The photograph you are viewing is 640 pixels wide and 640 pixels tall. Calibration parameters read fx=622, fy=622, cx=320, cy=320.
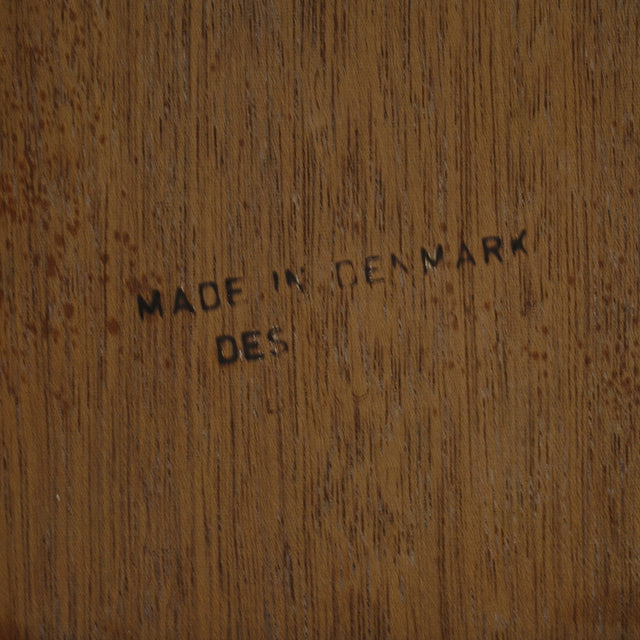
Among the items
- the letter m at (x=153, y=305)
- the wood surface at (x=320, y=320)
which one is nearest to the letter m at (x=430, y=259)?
the wood surface at (x=320, y=320)

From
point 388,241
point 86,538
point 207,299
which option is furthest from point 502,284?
point 86,538

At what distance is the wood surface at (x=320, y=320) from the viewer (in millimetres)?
349

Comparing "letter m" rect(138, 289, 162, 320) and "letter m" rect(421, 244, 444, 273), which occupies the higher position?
"letter m" rect(421, 244, 444, 273)

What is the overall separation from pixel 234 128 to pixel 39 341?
163 mm

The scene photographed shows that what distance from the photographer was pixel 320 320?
1.19ft

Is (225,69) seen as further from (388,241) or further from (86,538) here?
(86,538)

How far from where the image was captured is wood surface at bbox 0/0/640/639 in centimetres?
35

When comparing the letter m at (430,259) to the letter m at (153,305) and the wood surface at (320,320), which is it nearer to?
the wood surface at (320,320)

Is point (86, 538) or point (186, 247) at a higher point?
point (186, 247)

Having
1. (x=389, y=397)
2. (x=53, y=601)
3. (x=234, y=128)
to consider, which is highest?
(x=234, y=128)

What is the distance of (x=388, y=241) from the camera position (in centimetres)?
37

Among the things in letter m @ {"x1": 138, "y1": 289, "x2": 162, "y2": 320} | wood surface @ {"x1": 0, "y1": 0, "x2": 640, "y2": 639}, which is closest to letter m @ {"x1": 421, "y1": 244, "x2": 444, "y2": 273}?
wood surface @ {"x1": 0, "y1": 0, "x2": 640, "y2": 639}

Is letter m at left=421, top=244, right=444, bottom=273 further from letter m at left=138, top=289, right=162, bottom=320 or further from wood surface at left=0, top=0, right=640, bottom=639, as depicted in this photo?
letter m at left=138, top=289, right=162, bottom=320

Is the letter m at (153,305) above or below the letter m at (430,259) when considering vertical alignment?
below
